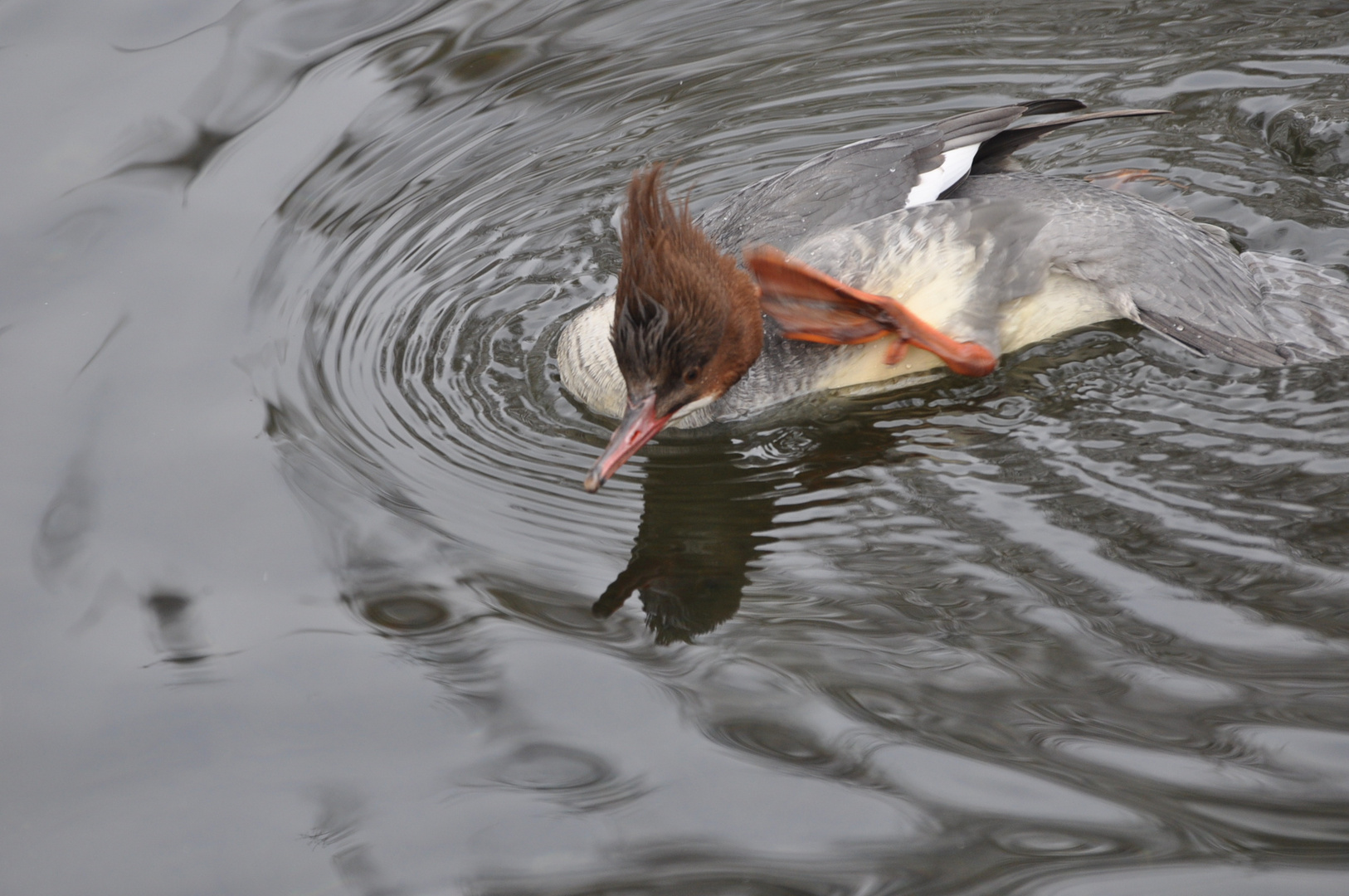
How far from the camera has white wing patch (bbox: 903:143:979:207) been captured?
4.54 metres

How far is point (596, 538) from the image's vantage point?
13.0 feet

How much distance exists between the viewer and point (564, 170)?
5.94 metres

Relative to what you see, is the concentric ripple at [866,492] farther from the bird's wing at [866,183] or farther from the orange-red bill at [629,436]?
the bird's wing at [866,183]

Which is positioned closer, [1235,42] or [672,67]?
[1235,42]

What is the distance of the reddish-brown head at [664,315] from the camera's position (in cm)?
395

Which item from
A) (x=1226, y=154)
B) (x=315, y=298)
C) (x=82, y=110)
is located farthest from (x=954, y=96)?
(x=82, y=110)

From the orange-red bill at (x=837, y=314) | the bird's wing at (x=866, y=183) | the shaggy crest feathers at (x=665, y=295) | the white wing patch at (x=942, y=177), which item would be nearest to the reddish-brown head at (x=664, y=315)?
the shaggy crest feathers at (x=665, y=295)

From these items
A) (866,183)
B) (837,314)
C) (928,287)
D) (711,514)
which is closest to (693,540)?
(711,514)

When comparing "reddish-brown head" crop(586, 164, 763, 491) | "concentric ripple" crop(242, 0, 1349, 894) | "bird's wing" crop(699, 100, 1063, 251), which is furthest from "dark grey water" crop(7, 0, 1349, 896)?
"bird's wing" crop(699, 100, 1063, 251)

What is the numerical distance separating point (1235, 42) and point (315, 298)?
4580 millimetres

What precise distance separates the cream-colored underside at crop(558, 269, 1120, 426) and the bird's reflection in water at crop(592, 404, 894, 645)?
21 centimetres

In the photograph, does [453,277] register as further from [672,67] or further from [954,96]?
[954,96]

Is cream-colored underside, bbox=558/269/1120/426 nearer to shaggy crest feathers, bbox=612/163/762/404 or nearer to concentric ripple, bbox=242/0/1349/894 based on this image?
concentric ripple, bbox=242/0/1349/894

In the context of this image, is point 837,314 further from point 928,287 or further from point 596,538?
point 596,538
